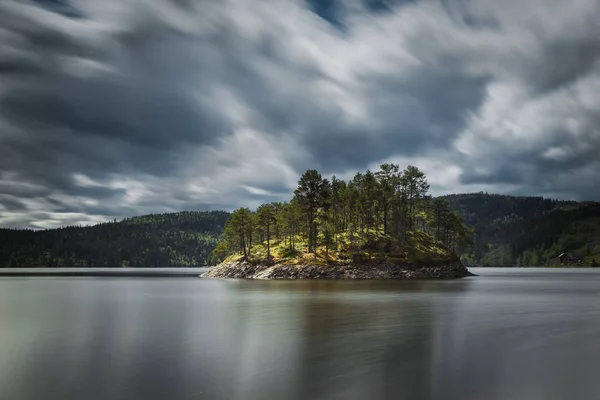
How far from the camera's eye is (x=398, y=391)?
1761 centimetres

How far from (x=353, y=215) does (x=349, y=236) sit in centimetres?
989

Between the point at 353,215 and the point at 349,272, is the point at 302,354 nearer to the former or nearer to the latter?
the point at 349,272

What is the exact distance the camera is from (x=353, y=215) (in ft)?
473

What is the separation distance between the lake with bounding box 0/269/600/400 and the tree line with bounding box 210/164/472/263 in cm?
8376

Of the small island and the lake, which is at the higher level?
the small island

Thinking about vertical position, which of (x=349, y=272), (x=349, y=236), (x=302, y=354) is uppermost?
(x=349, y=236)

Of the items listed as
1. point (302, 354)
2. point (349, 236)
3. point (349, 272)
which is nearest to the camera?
point (302, 354)

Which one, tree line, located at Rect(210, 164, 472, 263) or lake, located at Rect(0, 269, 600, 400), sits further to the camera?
tree line, located at Rect(210, 164, 472, 263)

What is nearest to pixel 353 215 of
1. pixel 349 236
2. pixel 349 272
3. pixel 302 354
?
pixel 349 236

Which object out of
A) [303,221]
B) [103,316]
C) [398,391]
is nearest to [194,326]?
[103,316]

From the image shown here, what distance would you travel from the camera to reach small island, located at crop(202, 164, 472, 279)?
12512 centimetres

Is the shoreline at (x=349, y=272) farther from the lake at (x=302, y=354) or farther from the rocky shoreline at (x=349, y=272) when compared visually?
the lake at (x=302, y=354)

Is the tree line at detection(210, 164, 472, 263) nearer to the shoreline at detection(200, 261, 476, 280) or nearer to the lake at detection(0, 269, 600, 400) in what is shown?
the shoreline at detection(200, 261, 476, 280)

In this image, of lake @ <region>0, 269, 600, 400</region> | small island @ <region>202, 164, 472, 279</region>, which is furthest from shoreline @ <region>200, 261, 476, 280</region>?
lake @ <region>0, 269, 600, 400</region>
